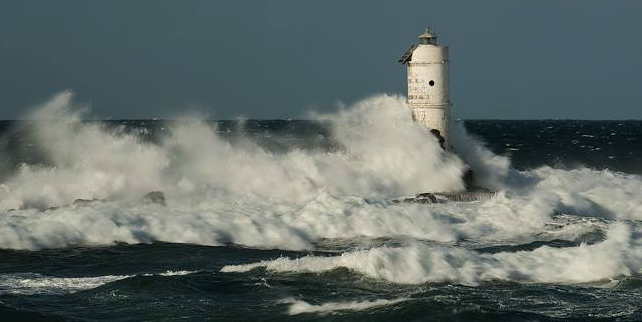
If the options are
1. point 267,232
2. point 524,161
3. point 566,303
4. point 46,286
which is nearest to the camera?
point 566,303

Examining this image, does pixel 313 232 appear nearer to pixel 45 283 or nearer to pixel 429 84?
pixel 45 283

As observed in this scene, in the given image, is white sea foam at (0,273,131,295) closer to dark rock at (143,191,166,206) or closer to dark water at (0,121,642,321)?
dark water at (0,121,642,321)

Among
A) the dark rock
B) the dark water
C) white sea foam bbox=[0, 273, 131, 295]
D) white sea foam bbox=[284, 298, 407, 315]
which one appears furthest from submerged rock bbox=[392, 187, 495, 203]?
white sea foam bbox=[284, 298, 407, 315]

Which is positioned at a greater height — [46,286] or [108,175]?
[108,175]

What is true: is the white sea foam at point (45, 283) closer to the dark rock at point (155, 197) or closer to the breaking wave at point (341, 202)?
the breaking wave at point (341, 202)

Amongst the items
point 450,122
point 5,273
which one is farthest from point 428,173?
point 5,273

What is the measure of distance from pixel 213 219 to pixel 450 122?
1202 centimetres

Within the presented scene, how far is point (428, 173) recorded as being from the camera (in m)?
34.9

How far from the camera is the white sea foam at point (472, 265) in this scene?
20.9 meters

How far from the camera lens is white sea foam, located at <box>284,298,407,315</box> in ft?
59.1

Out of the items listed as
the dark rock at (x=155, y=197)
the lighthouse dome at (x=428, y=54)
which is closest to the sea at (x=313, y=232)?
the dark rock at (x=155, y=197)

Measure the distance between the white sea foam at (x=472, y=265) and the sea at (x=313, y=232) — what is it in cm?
5

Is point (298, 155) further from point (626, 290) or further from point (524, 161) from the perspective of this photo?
point (524, 161)

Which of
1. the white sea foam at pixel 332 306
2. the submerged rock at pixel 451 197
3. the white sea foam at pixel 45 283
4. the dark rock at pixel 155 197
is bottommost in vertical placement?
the white sea foam at pixel 332 306
